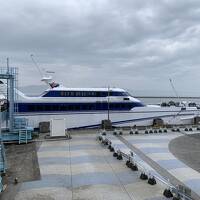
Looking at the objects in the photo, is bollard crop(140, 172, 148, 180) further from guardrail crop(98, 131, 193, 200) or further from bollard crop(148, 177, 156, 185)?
bollard crop(148, 177, 156, 185)

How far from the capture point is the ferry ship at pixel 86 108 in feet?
115

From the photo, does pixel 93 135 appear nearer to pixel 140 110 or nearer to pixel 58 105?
pixel 58 105

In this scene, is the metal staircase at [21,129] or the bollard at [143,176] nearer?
the bollard at [143,176]

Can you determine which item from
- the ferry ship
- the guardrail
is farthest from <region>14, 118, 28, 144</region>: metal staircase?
the guardrail

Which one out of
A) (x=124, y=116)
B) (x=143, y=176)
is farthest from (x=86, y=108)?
(x=143, y=176)

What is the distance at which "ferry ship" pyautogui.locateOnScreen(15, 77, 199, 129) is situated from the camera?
3509 cm

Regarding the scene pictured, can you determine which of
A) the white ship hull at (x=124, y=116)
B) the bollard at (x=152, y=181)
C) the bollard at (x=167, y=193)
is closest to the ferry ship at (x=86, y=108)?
the white ship hull at (x=124, y=116)

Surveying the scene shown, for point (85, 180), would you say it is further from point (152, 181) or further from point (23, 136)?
point (23, 136)

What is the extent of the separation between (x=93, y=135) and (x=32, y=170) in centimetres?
1352

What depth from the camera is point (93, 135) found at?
32250mm

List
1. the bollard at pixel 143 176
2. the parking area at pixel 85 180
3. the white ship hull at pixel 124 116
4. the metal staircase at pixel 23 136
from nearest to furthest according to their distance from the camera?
the parking area at pixel 85 180 → the bollard at pixel 143 176 → the metal staircase at pixel 23 136 → the white ship hull at pixel 124 116

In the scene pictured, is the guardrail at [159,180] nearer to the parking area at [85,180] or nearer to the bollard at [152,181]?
the bollard at [152,181]

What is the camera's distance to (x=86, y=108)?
121 ft

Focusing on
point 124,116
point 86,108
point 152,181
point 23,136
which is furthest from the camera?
point 124,116
